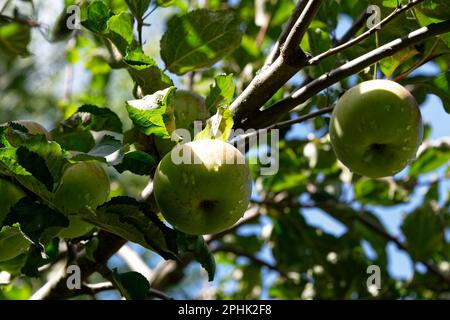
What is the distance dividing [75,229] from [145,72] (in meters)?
0.30

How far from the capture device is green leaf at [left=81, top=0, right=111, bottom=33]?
1.13 m

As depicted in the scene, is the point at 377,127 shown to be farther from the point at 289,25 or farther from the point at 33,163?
the point at 33,163

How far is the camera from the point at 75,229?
1122 mm

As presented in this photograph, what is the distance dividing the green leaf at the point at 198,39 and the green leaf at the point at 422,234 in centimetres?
116

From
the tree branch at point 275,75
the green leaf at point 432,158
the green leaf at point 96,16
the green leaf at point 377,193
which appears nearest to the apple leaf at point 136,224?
the tree branch at point 275,75

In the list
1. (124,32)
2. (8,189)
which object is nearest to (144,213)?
(8,189)

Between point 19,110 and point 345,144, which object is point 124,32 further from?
point 19,110

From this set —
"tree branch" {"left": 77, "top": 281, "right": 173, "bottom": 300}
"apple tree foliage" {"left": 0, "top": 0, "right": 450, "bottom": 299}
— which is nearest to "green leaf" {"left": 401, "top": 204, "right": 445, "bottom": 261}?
"apple tree foliage" {"left": 0, "top": 0, "right": 450, "bottom": 299}

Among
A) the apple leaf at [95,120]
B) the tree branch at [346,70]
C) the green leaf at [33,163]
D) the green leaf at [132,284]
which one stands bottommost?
the green leaf at [132,284]

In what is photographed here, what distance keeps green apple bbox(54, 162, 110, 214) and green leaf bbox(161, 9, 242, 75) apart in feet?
1.19

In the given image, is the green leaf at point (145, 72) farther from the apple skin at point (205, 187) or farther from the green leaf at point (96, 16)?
the apple skin at point (205, 187)

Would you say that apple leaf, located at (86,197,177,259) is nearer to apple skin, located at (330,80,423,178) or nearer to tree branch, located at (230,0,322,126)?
tree branch, located at (230,0,322,126)

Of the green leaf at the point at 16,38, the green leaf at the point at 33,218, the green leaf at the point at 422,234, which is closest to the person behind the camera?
the green leaf at the point at 33,218

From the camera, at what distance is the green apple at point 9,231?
3.28 feet
